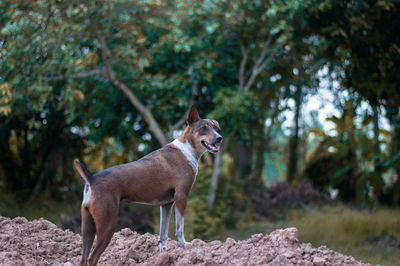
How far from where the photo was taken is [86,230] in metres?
5.50

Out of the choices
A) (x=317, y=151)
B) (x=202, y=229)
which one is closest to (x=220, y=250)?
(x=202, y=229)

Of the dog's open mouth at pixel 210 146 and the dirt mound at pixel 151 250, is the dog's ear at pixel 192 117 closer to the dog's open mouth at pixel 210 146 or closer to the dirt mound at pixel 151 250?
the dog's open mouth at pixel 210 146

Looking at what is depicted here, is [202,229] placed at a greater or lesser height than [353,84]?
A: lesser

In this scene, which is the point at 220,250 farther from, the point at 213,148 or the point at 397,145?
the point at 397,145

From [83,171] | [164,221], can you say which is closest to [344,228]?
[164,221]

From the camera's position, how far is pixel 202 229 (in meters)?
13.3

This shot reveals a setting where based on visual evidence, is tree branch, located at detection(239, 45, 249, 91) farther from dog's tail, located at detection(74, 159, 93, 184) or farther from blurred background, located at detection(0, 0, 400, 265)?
dog's tail, located at detection(74, 159, 93, 184)

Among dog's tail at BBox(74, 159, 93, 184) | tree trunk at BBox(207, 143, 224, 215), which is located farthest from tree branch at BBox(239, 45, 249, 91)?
dog's tail at BBox(74, 159, 93, 184)

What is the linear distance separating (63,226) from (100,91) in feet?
15.5

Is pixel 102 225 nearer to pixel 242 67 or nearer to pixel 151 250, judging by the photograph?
pixel 151 250

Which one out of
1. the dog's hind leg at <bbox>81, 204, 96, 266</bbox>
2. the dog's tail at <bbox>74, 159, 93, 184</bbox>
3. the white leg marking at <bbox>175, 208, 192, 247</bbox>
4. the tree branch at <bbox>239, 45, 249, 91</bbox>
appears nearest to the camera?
the dog's tail at <bbox>74, 159, 93, 184</bbox>

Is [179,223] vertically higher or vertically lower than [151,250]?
higher

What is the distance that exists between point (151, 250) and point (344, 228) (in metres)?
9.20

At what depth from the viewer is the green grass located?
1244 cm
